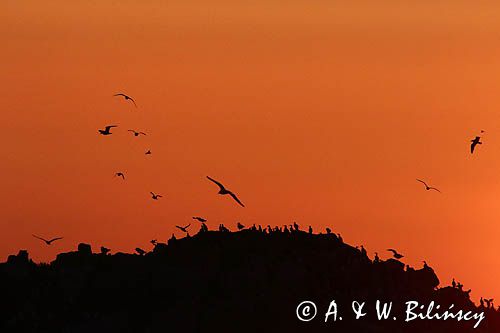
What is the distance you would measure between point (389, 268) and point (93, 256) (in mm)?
34252

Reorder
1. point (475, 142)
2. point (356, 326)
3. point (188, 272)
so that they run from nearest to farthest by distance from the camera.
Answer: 1. point (475, 142)
2. point (356, 326)
3. point (188, 272)

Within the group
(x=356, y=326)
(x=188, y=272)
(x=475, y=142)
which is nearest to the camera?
(x=475, y=142)

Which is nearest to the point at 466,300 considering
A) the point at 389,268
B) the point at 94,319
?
the point at 389,268

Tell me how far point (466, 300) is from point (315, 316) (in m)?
21.3

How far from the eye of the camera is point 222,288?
495ft

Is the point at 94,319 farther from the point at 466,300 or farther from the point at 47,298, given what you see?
the point at 466,300

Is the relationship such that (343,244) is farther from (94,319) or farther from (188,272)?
(94,319)

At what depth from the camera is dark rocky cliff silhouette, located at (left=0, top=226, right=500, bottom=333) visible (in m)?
145

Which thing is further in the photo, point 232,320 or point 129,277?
point 129,277

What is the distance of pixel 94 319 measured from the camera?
148500 mm

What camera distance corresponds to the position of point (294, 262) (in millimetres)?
151000

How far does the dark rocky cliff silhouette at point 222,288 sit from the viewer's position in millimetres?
144750

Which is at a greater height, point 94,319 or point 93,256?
point 93,256

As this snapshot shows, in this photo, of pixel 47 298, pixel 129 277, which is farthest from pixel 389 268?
pixel 47 298
